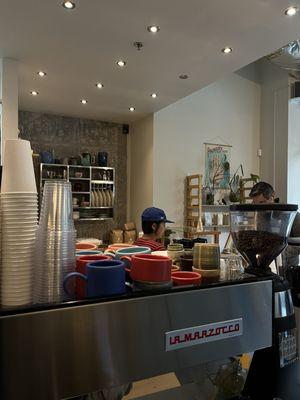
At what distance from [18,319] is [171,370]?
0.40 m

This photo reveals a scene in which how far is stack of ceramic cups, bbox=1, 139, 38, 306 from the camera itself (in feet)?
2.46

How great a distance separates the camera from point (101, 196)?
5.84 meters

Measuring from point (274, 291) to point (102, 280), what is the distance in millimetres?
562

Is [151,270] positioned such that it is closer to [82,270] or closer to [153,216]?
[82,270]

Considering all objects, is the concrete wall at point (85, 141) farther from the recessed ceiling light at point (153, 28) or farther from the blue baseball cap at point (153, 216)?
the blue baseball cap at point (153, 216)

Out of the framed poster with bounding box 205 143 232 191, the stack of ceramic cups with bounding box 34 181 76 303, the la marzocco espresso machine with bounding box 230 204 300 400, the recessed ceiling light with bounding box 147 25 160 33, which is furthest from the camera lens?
the framed poster with bounding box 205 143 232 191

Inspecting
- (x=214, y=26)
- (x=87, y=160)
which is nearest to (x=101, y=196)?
(x=87, y=160)

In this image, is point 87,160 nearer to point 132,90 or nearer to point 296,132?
point 132,90

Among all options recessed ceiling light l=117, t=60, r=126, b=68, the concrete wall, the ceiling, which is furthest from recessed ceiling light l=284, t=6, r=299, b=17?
the concrete wall

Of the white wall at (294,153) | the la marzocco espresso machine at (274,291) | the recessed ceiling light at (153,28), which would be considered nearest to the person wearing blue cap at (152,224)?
the la marzocco espresso machine at (274,291)

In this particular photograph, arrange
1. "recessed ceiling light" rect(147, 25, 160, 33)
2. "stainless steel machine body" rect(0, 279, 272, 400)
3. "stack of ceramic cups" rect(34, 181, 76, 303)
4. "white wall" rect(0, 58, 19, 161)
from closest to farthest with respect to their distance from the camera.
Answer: "stainless steel machine body" rect(0, 279, 272, 400), "stack of ceramic cups" rect(34, 181, 76, 303), "recessed ceiling light" rect(147, 25, 160, 33), "white wall" rect(0, 58, 19, 161)

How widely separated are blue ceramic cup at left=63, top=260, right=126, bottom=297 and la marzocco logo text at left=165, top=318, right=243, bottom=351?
→ 0.59ft

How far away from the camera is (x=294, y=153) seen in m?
6.05

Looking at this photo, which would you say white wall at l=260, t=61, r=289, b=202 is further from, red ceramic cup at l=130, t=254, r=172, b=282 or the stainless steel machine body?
red ceramic cup at l=130, t=254, r=172, b=282
